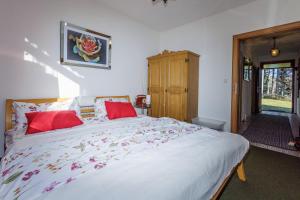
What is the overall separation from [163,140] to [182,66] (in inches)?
88.3

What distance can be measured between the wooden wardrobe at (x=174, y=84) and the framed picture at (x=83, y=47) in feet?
4.02

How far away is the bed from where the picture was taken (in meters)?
0.82

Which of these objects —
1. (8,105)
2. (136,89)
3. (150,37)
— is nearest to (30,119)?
(8,105)

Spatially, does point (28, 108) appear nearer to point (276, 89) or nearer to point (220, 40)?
point (220, 40)

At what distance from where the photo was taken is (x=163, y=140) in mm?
1554

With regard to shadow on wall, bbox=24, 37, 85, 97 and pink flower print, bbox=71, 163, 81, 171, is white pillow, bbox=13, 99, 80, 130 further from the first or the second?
pink flower print, bbox=71, 163, 81, 171

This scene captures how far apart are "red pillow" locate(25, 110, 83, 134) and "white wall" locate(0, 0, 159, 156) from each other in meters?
0.64

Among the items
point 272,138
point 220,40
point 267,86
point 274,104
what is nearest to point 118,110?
point 220,40

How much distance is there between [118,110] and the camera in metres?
2.68

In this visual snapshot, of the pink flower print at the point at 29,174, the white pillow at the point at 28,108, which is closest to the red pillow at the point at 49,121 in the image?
the white pillow at the point at 28,108

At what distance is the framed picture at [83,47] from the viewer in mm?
2609

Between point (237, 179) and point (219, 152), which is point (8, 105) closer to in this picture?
point (219, 152)

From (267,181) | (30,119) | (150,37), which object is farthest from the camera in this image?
(150,37)

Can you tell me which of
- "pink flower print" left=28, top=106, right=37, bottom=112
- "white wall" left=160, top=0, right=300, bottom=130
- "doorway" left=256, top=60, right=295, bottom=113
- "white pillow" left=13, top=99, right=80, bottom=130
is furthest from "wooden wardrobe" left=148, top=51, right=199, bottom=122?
"doorway" left=256, top=60, right=295, bottom=113
